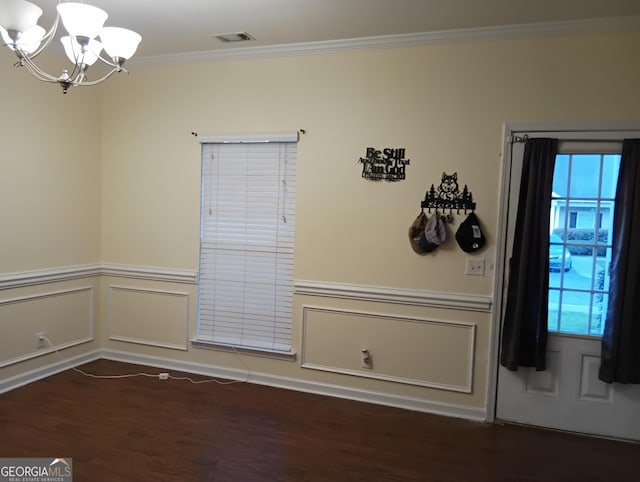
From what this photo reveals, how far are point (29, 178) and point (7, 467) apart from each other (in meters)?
2.09

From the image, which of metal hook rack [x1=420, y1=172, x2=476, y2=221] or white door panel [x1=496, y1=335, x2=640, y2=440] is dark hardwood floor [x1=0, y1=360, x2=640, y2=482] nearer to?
white door panel [x1=496, y1=335, x2=640, y2=440]

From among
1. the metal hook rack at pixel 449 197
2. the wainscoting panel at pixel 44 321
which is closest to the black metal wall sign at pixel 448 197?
the metal hook rack at pixel 449 197

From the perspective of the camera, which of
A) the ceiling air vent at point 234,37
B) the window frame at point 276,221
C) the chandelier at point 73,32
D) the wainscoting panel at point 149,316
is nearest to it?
the chandelier at point 73,32

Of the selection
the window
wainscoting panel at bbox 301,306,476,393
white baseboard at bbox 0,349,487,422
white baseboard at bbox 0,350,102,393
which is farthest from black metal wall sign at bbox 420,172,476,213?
white baseboard at bbox 0,350,102,393

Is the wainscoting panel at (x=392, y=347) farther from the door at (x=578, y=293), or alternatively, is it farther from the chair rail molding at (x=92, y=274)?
the chair rail molding at (x=92, y=274)

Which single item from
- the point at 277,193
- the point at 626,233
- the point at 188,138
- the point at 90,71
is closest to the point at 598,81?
the point at 626,233

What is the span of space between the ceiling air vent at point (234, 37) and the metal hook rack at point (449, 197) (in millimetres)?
1725

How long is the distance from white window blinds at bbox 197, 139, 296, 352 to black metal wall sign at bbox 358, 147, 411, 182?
61 cm

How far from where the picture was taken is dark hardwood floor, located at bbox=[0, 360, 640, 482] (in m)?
2.62

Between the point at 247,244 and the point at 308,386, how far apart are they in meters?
1.24

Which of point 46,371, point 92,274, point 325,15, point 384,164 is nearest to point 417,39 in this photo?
point 325,15

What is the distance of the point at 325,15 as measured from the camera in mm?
2992

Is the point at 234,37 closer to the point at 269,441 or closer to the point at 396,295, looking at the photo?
the point at 396,295

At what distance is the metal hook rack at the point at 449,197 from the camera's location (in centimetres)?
327
